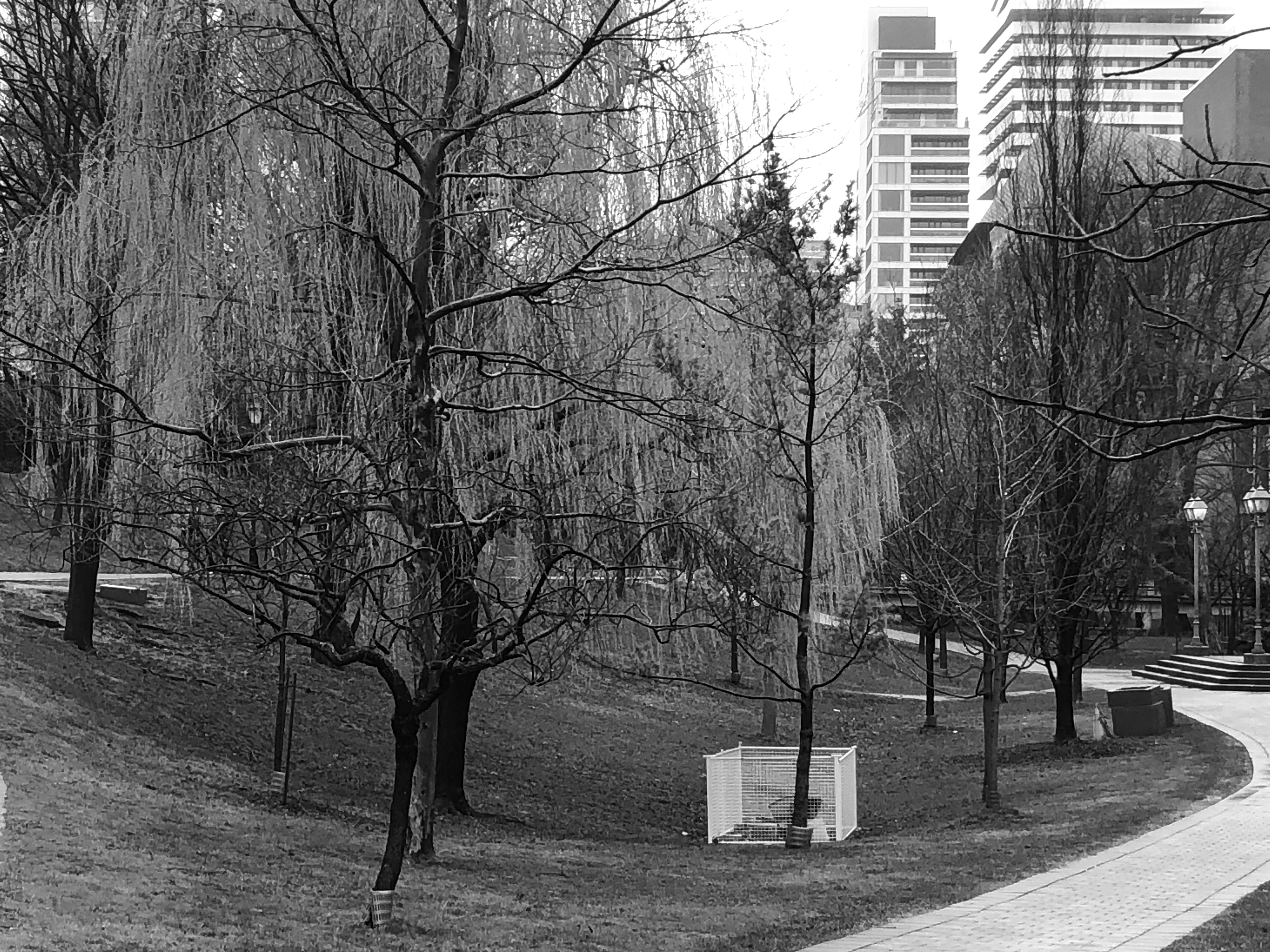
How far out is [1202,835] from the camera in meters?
14.2

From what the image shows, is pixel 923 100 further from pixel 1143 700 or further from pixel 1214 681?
pixel 1143 700

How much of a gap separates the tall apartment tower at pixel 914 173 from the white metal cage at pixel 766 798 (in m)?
121

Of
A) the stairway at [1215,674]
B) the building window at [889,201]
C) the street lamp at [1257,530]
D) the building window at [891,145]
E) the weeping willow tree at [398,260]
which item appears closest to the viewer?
the weeping willow tree at [398,260]

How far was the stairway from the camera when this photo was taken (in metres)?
32.8

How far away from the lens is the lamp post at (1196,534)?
108 ft

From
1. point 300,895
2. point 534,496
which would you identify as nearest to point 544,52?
point 534,496

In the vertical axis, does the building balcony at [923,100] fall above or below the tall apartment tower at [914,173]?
above

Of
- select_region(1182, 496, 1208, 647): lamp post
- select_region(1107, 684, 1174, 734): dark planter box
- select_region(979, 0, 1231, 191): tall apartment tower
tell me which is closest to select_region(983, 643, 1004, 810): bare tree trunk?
select_region(1107, 684, 1174, 734): dark planter box

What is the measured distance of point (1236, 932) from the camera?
29.5 ft

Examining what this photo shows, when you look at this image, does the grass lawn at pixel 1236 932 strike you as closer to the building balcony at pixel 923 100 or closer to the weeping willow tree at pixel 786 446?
the weeping willow tree at pixel 786 446

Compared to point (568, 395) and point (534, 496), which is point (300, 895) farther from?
point (568, 395)

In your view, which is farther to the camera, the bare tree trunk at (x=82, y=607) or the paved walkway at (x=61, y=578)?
the paved walkway at (x=61, y=578)

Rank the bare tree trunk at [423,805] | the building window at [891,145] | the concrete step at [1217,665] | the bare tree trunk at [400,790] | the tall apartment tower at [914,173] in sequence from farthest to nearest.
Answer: the building window at [891,145]
the tall apartment tower at [914,173]
the concrete step at [1217,665]
the bare tree trunk at [423,805]
the bare tree trunk at [400,790]

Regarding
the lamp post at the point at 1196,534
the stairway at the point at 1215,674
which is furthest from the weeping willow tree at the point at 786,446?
the stairway at the point at 1215,674
